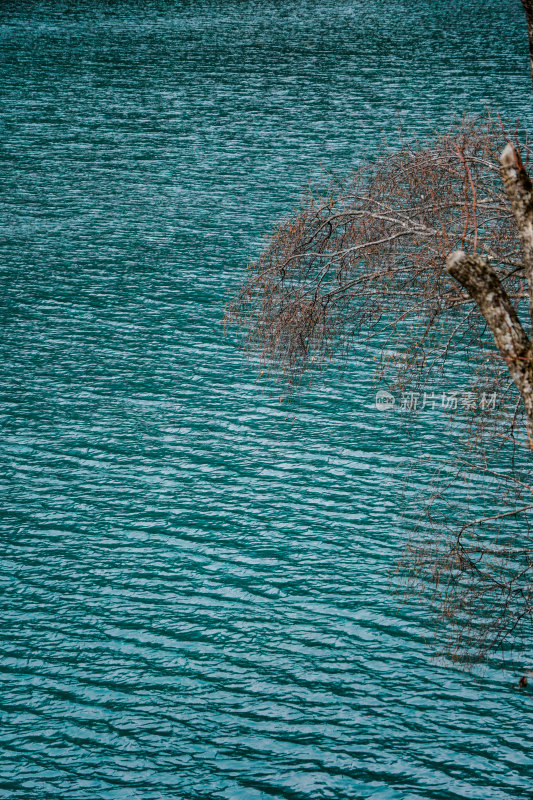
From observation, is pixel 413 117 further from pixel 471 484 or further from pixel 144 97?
pixel 471 484

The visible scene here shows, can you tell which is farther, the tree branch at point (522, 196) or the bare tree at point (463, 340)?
the bare tree at point (463, 340)

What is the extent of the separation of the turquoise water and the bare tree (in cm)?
95

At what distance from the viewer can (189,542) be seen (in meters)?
20.9

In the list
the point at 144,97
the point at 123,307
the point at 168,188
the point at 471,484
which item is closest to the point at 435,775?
the point at 471,484

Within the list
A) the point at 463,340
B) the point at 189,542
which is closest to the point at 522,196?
the point at 189,542

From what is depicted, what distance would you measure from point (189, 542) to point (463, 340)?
41.5ft

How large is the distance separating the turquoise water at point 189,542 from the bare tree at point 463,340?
A: 952mm

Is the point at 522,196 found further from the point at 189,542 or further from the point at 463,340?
the point at 463,340

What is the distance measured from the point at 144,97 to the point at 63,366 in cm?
4168

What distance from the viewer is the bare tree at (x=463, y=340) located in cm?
1159

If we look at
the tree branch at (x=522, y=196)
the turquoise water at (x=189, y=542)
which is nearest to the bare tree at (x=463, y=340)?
the tree branch at (x=522, y=196)

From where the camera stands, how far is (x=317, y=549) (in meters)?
20.5

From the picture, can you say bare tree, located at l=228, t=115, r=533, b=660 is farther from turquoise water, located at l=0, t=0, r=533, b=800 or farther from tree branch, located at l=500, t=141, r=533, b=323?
turquoise water, located at l=0, t=0, r=533, b=800

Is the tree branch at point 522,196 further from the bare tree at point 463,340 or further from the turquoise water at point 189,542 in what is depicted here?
the turquoise water at point 189,542
